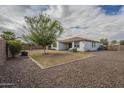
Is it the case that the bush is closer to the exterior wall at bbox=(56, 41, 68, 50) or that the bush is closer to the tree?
the tree

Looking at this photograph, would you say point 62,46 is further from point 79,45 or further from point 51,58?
point 51,58

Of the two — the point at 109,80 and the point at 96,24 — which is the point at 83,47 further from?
the point at 109,80

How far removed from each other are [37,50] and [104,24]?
227 inches

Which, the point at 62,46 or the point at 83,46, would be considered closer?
the point at 83,46

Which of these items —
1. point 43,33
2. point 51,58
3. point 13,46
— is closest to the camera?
point 51,58

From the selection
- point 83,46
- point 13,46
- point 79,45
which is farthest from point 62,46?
point 13,46

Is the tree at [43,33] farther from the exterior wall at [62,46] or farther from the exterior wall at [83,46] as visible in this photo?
the exterior wall at [62,46]

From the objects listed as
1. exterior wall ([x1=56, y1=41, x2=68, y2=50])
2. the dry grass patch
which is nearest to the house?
exterior wall ([x1=56, y1=41, x2=68, y2=50])

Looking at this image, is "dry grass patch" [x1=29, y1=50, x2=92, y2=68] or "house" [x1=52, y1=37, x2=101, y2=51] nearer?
"dry grass patch" [x1=29, y1=50, x2=92, y2=68]

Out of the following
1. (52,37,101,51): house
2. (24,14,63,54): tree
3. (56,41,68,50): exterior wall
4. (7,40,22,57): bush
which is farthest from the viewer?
(56,41,68,50): exterior wall

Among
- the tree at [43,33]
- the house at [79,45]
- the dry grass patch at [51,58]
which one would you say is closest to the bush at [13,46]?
the dry grass patch at [51,58]

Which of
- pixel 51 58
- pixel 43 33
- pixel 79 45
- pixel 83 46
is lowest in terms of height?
pixel 51 58

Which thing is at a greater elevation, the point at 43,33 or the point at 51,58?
the point at 43,33
